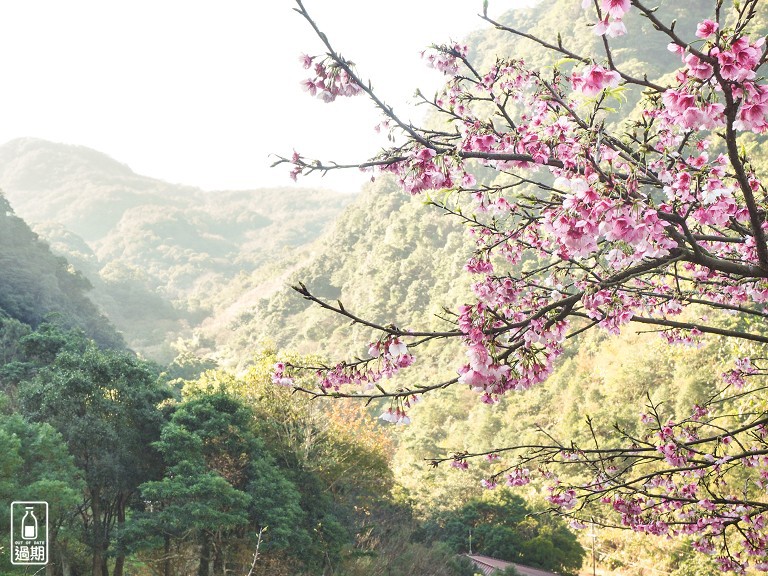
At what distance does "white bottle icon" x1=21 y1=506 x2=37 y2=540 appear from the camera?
7.29 m

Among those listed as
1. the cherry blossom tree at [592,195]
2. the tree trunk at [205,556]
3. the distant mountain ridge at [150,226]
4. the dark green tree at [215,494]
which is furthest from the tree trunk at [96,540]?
the distant mountain ridge at [150,226]

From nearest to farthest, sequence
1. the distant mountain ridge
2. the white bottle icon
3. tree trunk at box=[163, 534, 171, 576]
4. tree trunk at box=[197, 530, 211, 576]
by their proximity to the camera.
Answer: the white bottle icon
tree trunk at box=[163, 534, 171, 576]
tree trunk at box=[197, 530, 211, 576]
the distant mountain ridge

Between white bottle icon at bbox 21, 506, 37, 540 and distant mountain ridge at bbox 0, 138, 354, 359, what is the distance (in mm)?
50745

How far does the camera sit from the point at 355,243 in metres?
54.0

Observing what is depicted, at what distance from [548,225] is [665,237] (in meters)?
0.53

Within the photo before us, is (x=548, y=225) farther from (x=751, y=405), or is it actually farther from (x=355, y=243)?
(x=355, y=243)

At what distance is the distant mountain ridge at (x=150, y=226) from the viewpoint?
62625 millimetres

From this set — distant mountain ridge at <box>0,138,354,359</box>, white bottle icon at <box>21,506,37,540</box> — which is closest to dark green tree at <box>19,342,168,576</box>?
white bottle icon at <box>21,506,37,540</box>

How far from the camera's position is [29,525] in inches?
289

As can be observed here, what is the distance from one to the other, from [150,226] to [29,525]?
88.0m

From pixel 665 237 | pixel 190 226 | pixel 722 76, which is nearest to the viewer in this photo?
pixel 722 76

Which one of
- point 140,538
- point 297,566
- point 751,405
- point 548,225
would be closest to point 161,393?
point 140,538

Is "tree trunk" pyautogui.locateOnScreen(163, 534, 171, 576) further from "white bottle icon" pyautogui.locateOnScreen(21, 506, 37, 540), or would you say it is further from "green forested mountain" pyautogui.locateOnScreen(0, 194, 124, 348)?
"green forested mountain" pyautogui.locateOnScreen(0, 194, 124, 348)

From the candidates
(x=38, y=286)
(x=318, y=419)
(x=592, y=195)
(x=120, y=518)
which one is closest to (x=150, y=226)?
(x=38, y=286)
